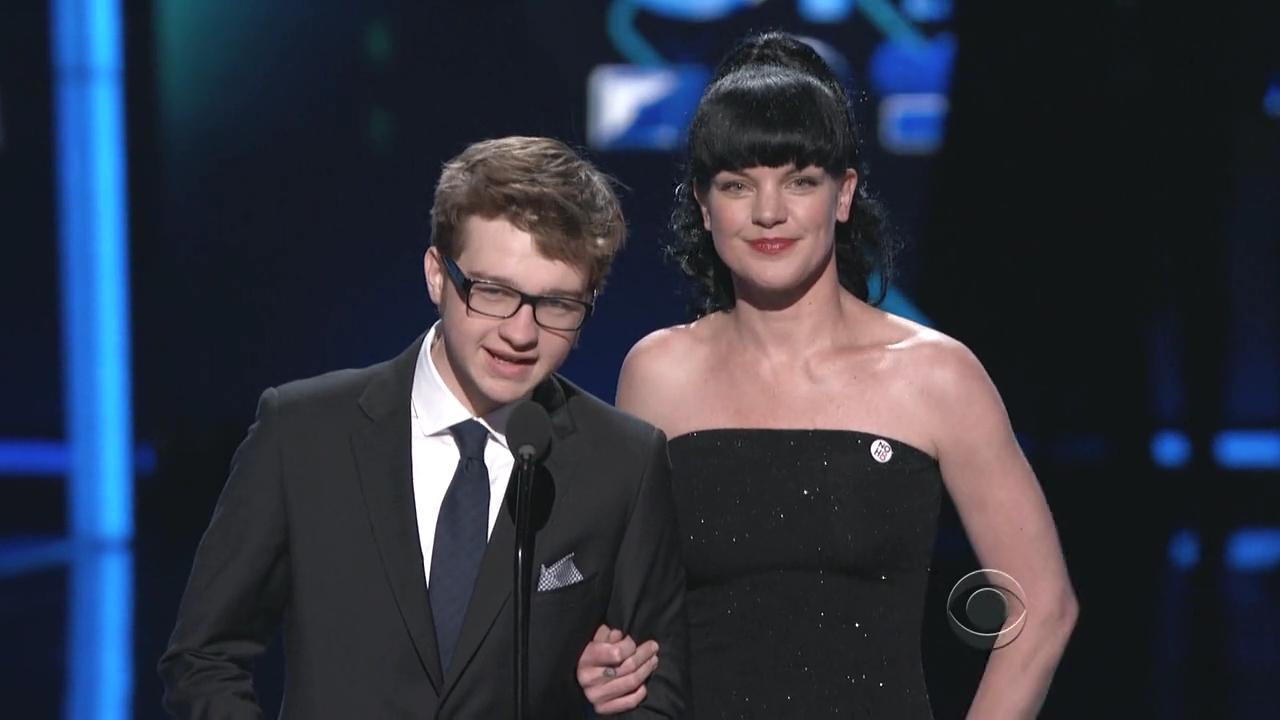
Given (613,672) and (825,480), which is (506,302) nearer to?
(613,672)

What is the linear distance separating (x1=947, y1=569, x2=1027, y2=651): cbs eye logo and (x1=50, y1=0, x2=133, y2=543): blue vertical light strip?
5837mm

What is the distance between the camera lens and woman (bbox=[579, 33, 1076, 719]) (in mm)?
2125

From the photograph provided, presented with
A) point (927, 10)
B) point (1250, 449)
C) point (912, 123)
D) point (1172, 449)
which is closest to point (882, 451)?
point (912, 123)

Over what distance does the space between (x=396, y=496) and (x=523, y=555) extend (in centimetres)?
19

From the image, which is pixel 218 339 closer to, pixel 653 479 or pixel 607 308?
pixel 607 308

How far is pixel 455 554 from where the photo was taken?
1652 millimetres

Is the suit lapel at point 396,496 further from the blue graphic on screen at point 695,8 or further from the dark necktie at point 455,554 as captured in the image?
the blue graphic on screen at point 695,8

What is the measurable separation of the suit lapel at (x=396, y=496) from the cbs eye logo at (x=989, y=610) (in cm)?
79

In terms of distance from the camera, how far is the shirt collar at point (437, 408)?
1.71 m

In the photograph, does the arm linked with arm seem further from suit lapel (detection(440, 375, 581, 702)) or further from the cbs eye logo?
the cbs eye logo

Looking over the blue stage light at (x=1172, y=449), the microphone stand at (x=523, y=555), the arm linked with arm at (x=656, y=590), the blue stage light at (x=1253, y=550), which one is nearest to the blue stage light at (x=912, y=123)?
the blue stage light at (x=1172, y=449)

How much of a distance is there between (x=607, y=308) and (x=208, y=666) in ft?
17.5

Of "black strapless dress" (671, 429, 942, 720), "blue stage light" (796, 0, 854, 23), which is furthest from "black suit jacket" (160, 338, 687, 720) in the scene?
"blue stage light" (796, 0, 854, 23)

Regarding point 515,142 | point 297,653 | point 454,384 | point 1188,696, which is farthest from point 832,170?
point 1188,696
